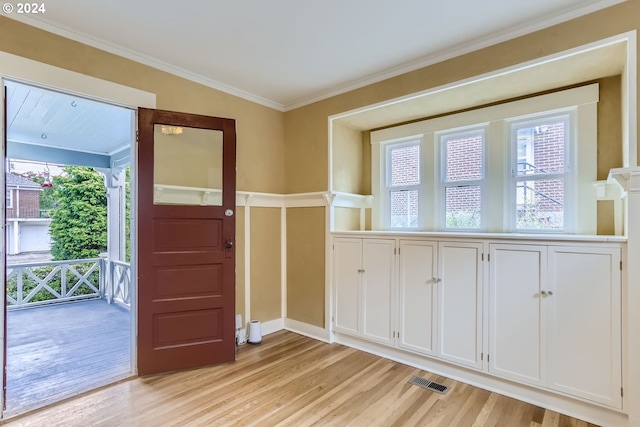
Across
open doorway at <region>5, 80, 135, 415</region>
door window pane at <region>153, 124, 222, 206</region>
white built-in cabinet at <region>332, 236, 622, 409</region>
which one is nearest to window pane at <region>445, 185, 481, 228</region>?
white built-in cabinet at <region>332, 236, 622, 409</region>

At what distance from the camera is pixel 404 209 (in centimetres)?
360

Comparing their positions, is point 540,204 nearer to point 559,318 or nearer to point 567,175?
point 567,175

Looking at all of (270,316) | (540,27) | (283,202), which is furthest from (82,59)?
(540,27)

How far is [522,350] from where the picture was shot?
2.34m

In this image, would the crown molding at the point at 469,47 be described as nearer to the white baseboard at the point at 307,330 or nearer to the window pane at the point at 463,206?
the window pane at the point at 463,206

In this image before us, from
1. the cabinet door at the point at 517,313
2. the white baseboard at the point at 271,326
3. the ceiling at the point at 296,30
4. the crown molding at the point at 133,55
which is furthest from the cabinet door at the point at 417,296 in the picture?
the crown molding at the point at 133,55

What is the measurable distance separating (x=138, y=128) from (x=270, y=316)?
7.90 feet

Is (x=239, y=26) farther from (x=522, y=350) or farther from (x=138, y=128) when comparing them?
(x=522, y=350)

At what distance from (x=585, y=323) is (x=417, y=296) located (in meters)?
1.17

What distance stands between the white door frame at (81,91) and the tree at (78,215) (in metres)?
4.43

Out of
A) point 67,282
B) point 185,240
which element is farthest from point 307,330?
point 67,282

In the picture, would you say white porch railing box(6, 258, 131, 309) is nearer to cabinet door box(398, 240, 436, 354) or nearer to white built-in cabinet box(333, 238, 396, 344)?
white built-in cabinet box(333, 238, 396, 344)

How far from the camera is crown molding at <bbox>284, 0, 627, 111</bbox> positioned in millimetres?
2072

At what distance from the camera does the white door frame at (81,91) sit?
2129 millimetres
